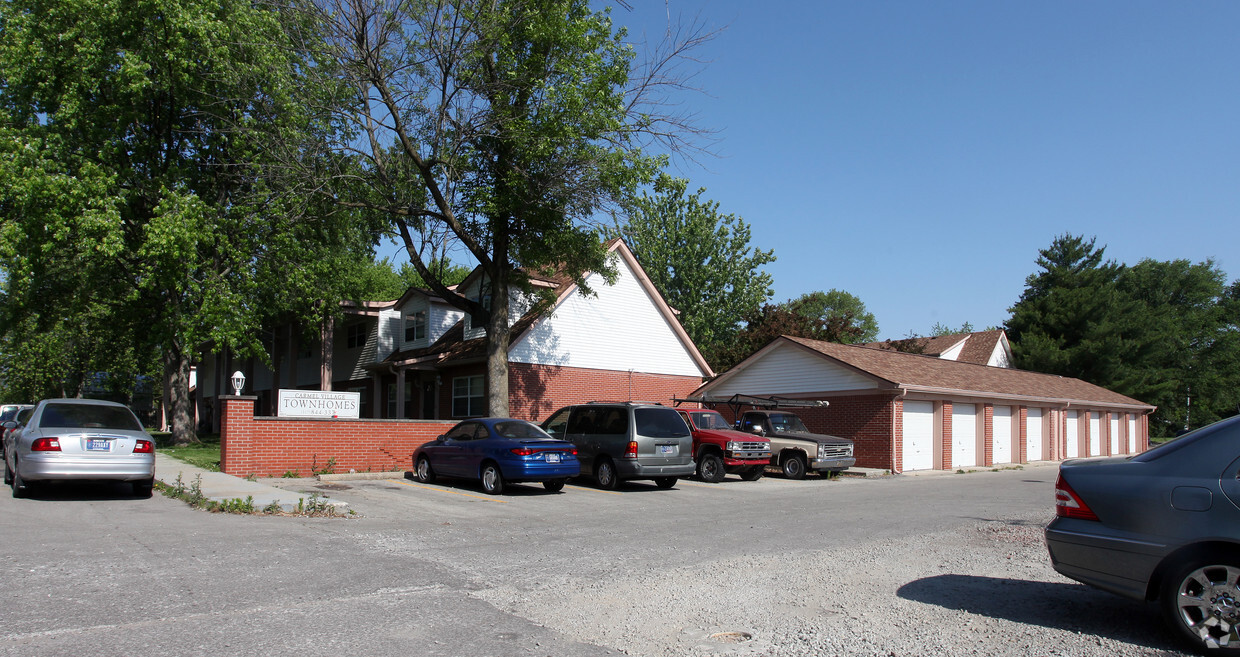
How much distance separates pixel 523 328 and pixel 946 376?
49.8 ft

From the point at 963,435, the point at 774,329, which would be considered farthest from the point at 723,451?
the point at 774,329

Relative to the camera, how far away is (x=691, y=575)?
7.63 m

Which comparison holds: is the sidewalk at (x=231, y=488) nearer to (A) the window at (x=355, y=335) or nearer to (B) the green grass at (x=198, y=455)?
(B) the green grass at (x=198, y=455)

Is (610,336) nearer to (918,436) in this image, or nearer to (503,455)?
(918,436)

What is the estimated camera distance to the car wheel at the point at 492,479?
581 inches

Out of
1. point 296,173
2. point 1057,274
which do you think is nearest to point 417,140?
point 296,173

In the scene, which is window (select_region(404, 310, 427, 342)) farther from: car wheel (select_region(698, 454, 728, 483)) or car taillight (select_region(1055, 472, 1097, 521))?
car taillight (select_region(1055, 472, 1097, 521))

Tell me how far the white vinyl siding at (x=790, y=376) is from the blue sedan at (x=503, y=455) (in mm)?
13466

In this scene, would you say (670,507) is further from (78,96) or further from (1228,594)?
(78,96)

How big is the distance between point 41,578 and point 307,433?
11530 mm

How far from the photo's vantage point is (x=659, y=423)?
1673 cm

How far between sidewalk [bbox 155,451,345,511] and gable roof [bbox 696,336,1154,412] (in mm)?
17654

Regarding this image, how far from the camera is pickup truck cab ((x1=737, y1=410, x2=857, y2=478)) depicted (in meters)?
21.1

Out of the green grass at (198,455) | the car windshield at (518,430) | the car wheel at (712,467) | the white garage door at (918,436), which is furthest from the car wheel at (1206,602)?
the white garage door at (918,436)
